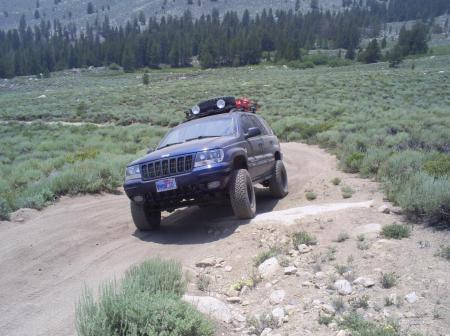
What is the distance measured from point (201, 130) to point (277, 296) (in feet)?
14.8

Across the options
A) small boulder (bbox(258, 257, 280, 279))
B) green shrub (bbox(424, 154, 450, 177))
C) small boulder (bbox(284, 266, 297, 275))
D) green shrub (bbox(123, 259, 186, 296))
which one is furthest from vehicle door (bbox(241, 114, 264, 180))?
green shrub (bbox(123, 259, 186, 296))

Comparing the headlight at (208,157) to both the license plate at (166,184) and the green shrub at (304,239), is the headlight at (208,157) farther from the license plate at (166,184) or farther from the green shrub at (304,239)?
the green shrub at (304,239)

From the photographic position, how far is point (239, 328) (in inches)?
163

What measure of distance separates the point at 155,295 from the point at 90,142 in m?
16.2

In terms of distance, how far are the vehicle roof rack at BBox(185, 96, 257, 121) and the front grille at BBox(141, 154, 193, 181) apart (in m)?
3.68

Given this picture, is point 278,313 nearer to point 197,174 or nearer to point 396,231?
point 396,231

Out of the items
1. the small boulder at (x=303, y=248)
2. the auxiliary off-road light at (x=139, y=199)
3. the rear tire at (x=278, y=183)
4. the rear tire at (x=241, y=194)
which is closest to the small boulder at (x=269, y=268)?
the small boulder at (x=303, y=248)

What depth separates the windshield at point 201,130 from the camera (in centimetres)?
826

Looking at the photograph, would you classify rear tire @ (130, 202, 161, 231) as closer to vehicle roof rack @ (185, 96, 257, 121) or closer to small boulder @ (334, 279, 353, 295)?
vehicle roof rack @ (185, 96, 257, 121)

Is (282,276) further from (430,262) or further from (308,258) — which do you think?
(430,262)

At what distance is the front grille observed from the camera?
7.03m

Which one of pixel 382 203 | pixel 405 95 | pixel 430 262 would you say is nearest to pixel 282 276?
pixel 430 262

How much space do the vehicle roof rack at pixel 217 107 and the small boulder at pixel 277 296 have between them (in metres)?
6.54

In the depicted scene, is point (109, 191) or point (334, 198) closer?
point (334, 198)
